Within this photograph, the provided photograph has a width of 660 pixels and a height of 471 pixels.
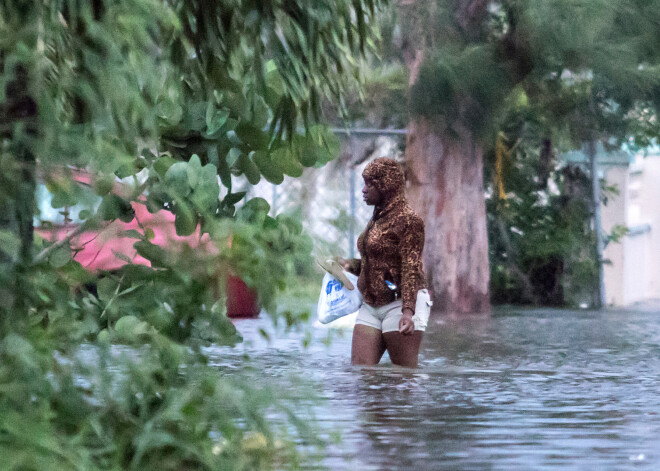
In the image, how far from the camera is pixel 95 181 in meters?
4.40

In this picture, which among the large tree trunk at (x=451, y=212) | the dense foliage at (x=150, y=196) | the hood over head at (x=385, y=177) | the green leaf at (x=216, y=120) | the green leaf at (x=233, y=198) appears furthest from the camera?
the large tree trunk at (x=451, y=212)

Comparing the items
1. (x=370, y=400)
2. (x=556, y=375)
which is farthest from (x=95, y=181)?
(x=556, y=375)

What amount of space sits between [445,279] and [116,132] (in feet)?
56.5

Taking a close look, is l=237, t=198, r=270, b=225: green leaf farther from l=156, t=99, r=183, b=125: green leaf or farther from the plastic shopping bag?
the plastic shopping bag

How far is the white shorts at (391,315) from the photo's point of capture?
9.45m

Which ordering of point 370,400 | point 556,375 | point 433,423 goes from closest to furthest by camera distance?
point 433,423
point 370,400
point 556,375

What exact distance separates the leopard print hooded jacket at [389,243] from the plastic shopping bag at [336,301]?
82 mm

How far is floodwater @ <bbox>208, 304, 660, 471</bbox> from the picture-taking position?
21.1ft

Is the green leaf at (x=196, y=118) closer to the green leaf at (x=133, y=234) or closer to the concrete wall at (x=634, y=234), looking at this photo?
the green leaf at (x=133, y=234)

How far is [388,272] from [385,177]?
67cm

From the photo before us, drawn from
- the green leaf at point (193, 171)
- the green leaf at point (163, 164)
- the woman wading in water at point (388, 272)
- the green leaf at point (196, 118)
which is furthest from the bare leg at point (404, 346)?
the green leaf at point (193, 171)

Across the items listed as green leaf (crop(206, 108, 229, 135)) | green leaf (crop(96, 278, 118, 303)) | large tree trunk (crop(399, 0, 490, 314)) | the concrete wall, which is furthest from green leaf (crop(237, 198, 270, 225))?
the concrete wall

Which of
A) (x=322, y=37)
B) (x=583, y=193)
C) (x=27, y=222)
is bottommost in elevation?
(x=27, y=222)

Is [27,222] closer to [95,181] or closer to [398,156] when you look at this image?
[95,181]
